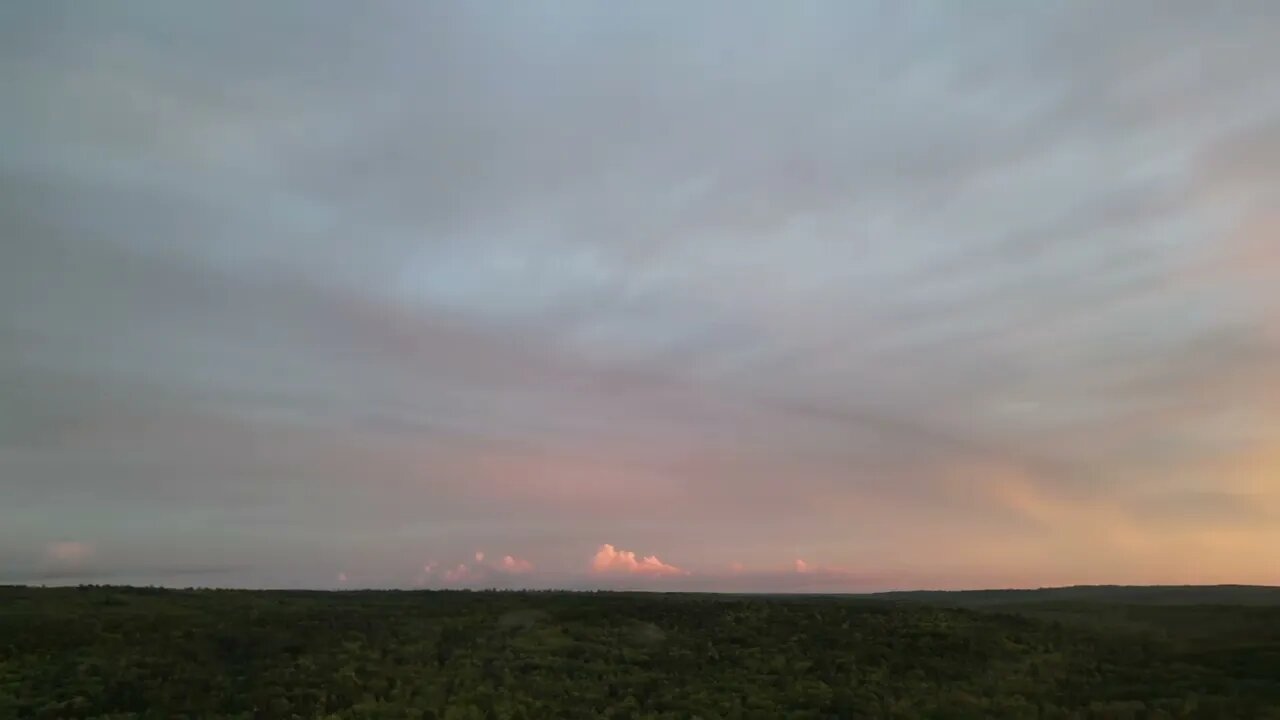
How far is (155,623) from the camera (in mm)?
→ 50000

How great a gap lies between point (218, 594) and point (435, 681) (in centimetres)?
3198

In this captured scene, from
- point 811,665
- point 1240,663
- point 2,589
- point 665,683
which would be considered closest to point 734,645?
point 811,665

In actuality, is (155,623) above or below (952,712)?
above

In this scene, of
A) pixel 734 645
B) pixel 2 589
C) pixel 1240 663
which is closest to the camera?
pixel 1240 663

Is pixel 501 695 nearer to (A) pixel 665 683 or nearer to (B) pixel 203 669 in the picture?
(A) pixel 665 683

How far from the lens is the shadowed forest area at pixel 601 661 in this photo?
39.2 m

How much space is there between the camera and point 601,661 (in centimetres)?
4875

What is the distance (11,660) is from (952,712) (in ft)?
139

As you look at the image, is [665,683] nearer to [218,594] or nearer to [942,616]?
[942,616]

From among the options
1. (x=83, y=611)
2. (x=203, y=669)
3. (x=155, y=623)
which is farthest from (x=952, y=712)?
(x=83, y=611)

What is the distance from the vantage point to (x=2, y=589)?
207ft

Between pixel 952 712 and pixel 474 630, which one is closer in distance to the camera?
pixel 952 712

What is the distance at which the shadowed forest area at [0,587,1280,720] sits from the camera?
128ft

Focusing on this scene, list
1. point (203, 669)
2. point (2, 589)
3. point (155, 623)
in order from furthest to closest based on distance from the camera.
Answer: point (2, 589) < point (155, 623) < point (203, 669)
